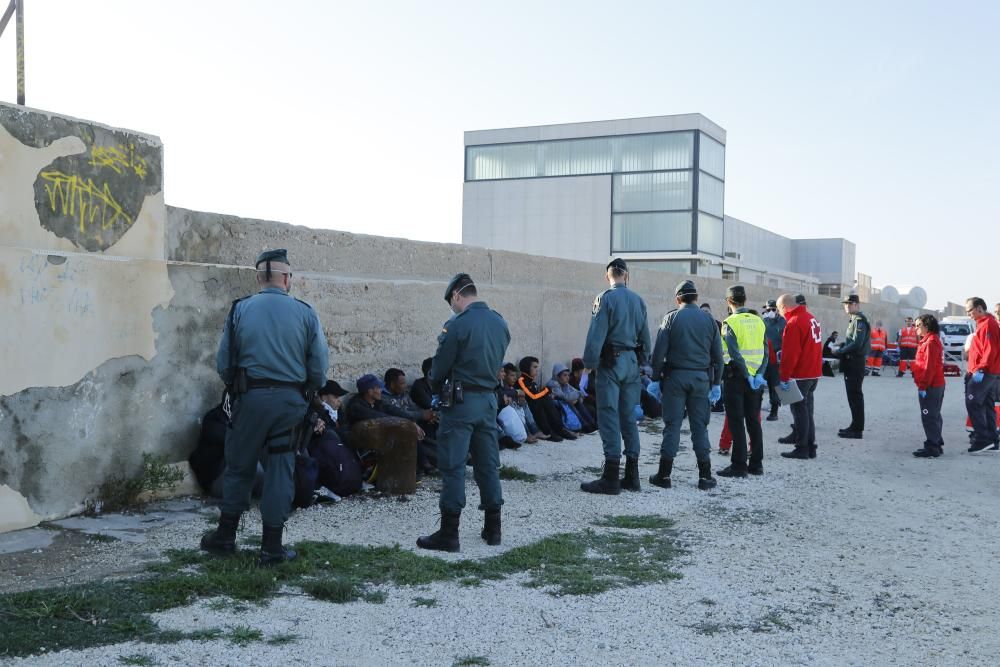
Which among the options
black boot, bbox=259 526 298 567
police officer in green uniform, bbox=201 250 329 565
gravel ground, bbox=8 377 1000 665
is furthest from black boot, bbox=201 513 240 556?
gravel ground, bbox=8 377 1000 665

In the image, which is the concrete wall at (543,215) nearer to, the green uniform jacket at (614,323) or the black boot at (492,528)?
the green uniform jacket at (614,323)

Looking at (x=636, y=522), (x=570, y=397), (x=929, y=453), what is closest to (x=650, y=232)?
(x=570, y=397)

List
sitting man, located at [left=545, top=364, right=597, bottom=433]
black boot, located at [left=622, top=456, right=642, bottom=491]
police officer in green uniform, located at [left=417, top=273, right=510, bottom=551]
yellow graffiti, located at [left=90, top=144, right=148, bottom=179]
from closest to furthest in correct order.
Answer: police officer in green uniform, located at [left=417, top=273, right=510, bottom=551] → yellow graffiti, located at [left=90, top=144, right=148, bottom=179] → black boot, located at [left=622, top=456, right=642, bottom=491] → sitting man, located at [left=545, top=364, right=597, bottom=433]

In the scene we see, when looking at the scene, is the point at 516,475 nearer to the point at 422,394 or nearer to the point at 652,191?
the point at 422,394

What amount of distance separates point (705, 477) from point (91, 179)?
5.35m

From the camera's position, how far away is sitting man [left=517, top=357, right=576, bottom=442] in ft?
33.5

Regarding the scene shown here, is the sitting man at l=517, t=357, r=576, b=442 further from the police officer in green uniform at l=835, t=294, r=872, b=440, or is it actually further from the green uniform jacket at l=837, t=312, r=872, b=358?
the green uniform jacket at l=837, t=312, r=872, b=358

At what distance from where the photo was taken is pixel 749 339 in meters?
8.30

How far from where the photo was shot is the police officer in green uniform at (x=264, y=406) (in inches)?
193

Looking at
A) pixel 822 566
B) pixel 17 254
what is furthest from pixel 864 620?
pixel 17 254

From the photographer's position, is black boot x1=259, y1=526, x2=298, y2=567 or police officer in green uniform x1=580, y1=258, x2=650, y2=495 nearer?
black boot x1=259, y1=526, x2=298, y2=567

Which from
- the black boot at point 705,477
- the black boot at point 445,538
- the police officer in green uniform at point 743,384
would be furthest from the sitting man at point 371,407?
the police officer in green uniform at point 743,384

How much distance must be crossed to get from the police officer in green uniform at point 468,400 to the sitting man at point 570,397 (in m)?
5.08

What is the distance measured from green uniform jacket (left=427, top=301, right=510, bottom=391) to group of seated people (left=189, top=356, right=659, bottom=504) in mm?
194
